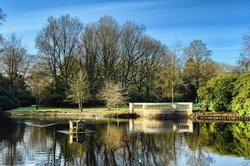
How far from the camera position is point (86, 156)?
17406 mm

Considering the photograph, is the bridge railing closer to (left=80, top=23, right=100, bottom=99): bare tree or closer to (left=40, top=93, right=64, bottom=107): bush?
(left=80, top=23, right=100, bottom=99): bare tree

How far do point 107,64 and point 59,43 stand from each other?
884 cm

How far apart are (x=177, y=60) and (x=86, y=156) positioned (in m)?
39.5

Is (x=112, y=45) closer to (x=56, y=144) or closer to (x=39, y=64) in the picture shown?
(x=39, y=64)

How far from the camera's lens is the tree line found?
190ft

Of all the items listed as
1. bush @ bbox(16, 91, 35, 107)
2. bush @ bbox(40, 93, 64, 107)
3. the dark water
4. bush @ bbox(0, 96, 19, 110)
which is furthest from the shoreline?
the dark water

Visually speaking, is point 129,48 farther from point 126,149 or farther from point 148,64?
point 126,149

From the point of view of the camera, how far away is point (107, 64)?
59469 mm

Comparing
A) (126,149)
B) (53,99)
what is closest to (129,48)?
(53,99)

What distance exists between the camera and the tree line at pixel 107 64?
5806cm

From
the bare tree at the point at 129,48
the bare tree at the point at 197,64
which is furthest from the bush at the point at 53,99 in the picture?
the bare tree at the point at 197,64

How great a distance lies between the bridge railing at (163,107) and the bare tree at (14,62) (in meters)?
27.8

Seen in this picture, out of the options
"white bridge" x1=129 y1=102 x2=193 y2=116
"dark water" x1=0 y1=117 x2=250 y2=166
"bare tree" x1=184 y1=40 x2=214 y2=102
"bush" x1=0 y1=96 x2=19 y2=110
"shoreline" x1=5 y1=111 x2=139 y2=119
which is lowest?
"dark water" x1=0 y1=117 x2=250 y2=166

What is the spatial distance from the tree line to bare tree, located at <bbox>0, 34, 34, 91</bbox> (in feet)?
0.57
